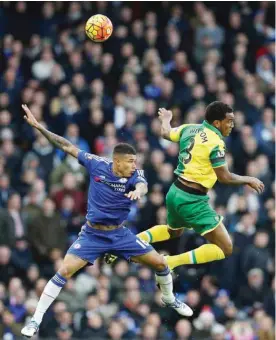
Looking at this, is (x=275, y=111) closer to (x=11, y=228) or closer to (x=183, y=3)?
(x=183, y=3)

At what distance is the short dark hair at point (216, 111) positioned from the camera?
16.1 m

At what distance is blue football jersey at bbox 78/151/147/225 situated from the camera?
16.1 meters

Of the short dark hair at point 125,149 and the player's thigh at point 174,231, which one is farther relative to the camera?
the player's thigh at point 174,231

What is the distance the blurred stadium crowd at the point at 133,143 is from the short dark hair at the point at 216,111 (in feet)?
19.6

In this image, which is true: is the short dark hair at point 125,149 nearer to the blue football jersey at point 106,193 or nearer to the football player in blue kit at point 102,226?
the football player in blue kit at point 102,226

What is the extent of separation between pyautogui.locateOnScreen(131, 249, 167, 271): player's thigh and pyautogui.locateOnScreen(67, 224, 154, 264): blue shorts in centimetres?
8

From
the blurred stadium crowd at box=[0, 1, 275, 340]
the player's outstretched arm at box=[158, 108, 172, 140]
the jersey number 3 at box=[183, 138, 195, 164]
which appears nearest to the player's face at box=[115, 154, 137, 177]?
the jersey number 3 at box=[183, 138, 195, 164]

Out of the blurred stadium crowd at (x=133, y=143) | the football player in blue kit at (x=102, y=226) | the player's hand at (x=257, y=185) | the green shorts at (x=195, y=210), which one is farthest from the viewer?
the blurred stadium crowd at (x=133, y=143)

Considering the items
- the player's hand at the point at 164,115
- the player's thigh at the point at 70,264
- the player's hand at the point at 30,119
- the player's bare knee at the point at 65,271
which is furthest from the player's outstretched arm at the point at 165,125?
the player's bare knee at the point at 65,271

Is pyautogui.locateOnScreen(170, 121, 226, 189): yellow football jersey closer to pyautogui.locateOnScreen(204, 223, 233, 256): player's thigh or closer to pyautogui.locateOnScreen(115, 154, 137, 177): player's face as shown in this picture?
pyautogui.locateOnScreen(204, 223, 233, 256): player's thigh

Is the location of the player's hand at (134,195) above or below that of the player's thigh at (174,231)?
above

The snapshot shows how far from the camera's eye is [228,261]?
22969 mm

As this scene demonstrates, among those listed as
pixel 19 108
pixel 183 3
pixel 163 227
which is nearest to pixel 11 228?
pixel 19 108

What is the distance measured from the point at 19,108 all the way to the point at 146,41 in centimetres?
389
